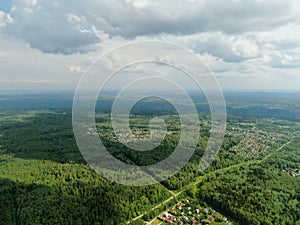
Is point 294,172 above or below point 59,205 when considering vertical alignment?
below

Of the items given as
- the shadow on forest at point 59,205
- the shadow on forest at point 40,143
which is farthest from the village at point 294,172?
the shadow on forest at point 40,143

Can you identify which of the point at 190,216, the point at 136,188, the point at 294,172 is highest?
the point at 136,188

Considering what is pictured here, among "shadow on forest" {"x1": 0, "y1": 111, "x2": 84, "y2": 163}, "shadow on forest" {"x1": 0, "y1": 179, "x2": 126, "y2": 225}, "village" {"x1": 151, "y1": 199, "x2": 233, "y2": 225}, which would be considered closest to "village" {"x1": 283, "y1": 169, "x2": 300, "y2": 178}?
"village" {"x1": 151, "y1": 199, "x2": 233, "y2": 225}

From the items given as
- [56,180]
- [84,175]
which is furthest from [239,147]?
[56,180]

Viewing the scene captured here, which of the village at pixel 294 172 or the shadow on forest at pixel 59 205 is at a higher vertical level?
the shadow on forest at pixel 59 205

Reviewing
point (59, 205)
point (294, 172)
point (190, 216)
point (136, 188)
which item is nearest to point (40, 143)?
point (59, 205)

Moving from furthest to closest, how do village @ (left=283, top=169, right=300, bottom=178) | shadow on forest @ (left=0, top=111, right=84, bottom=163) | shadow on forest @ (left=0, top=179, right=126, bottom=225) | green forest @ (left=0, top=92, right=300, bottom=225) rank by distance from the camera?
1. shadow on forest @ (left=0, top=111, right=84, bottom=163)
2. village @ (left=283, top=169, right=300, bottom=178)
3. green forest @ (left=0, top=92, right=300, bottom=225)
4. shadow on forest @ (left=0, top=179, right=126, bottom=225)

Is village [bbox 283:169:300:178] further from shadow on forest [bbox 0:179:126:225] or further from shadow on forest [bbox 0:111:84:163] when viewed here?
shadow on forest [bbox 0:111:84:163]

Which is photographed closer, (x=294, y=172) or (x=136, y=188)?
(x=136, y=188)

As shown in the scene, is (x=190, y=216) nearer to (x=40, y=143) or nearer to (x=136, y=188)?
(x=136, y=188)

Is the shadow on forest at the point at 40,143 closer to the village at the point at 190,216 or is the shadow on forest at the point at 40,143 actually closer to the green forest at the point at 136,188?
the green forest at the point at 136,188

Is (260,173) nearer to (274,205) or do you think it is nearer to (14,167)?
(274,205)
